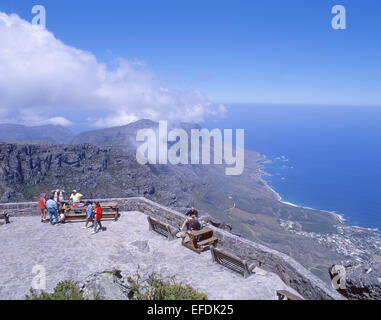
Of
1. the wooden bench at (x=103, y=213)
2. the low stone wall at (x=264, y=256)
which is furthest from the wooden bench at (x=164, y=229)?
the wooden bench at (x=103, y=213)

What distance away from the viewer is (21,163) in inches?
5472

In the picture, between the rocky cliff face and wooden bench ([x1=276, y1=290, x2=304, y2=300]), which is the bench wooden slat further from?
the rocky cliff face

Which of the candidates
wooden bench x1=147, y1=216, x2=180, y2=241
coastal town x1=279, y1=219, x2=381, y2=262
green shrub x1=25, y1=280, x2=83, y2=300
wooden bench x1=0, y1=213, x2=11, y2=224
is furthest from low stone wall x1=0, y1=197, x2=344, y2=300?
coastal town x1=279, y1=219, x2=381, y2=262

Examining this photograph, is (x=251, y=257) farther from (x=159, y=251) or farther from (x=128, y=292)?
(x=128, y=292)

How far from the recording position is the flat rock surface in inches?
330

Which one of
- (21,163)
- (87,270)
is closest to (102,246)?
(87,270)

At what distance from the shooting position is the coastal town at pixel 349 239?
457 feet

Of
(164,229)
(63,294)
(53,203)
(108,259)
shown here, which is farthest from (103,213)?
(63,294)

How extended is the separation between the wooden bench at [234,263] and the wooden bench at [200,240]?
1009 millimetres

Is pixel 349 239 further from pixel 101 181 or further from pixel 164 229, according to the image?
pixel 164 229

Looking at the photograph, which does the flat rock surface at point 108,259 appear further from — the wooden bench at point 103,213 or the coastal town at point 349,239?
the coastal town at point 349,239

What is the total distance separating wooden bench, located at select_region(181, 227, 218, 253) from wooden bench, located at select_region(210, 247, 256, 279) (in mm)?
1009
